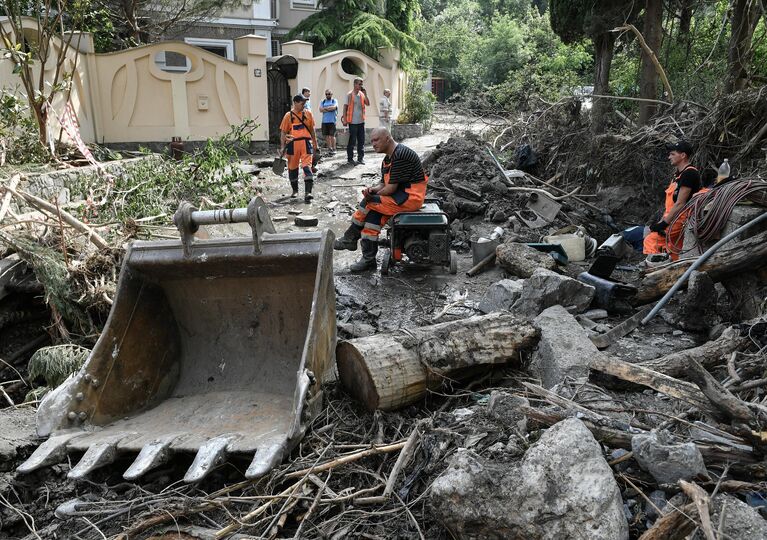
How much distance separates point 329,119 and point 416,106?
16.9ft

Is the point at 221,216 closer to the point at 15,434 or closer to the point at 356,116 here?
the point at 15,434

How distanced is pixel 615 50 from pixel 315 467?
11491mm

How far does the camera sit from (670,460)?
2.42 m

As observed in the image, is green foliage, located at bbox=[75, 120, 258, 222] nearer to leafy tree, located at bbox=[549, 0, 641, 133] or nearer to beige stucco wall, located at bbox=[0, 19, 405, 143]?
beige stucco wall, located at bbox=[0, 19, 405, 143]

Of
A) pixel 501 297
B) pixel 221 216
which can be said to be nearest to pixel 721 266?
pixel 501 297

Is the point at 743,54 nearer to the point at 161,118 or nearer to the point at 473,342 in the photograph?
the point at 473,342

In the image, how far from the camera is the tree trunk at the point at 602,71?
1049cm

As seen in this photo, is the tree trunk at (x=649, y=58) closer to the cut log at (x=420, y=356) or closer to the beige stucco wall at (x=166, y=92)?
the cut log at (x=420, y=356)

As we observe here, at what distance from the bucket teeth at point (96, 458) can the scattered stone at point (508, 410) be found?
5.94 ft

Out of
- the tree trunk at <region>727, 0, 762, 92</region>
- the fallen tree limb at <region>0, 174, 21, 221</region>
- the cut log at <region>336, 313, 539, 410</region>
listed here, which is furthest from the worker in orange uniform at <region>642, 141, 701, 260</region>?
the fallen tree limb at <region>0, 174, 21, 221</region>

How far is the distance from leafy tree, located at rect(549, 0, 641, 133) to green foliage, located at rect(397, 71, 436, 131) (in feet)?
26.3

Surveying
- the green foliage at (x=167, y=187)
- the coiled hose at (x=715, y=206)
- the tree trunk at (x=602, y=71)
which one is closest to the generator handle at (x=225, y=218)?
the green foliage at (x=167, y=187)

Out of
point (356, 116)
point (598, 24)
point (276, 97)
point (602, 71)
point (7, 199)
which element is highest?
point (598, 24)

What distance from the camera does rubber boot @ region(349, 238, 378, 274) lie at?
679cm
